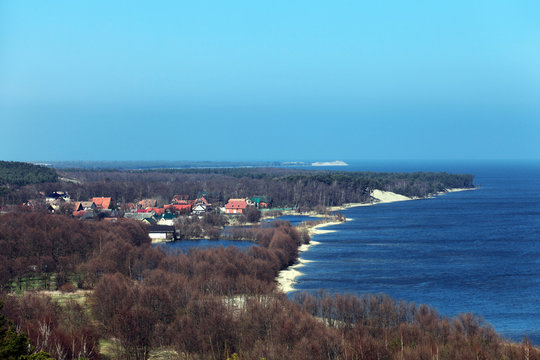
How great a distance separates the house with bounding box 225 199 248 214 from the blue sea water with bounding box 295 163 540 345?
14.6 m

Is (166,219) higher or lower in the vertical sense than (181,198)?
lower

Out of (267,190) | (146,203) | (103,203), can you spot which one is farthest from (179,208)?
(267,190)

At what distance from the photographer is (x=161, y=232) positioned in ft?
199

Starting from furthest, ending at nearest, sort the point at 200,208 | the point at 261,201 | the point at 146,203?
the point at 261,201
the point at 146,203
the point at 200,208

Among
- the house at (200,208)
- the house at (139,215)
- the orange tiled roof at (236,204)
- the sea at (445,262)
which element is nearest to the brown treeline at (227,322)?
the sea at (445,262)

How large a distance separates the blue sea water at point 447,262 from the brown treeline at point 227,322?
4082 mm

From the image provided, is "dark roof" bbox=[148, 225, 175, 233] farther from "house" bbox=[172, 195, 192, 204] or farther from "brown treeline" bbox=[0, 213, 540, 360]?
"house" bbox=[172, 195, 192, 204]

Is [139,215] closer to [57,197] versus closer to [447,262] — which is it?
[57,197]

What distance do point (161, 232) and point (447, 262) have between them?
2824 cm

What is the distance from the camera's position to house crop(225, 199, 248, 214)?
82.3m

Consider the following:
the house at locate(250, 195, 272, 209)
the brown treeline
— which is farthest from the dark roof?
the house at locate(250, 195, 272, 209)

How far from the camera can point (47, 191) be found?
89.1 metres

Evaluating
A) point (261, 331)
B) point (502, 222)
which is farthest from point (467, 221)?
point (261, 331)

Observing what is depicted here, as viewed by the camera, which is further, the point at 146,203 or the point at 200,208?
the point at 146,203
